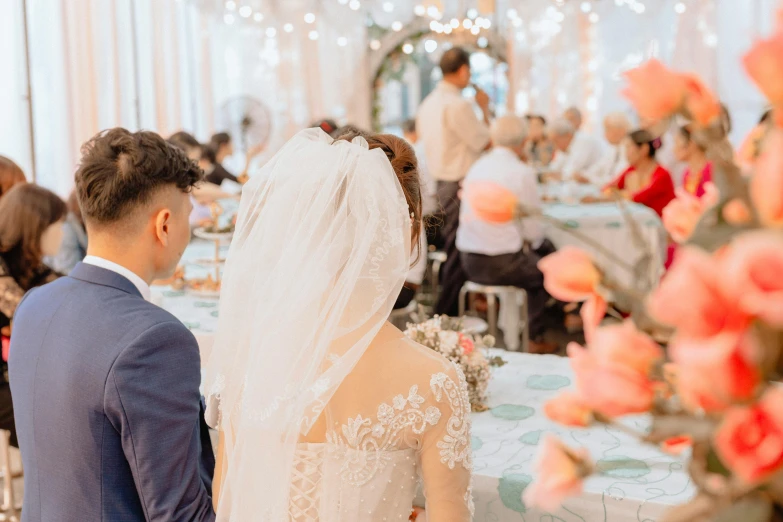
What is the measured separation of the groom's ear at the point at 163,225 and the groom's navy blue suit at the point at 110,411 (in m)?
0.19

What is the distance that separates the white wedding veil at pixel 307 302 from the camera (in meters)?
1.35

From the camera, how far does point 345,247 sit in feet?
4.58

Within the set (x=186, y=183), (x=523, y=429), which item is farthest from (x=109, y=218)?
(x=523, y=429)

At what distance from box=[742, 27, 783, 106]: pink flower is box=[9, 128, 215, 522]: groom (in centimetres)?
117

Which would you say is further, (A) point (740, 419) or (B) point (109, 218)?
(B) point (109, 218)

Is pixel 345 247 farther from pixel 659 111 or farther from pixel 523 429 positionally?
pixel 659 111

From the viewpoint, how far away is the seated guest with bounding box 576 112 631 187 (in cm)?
606

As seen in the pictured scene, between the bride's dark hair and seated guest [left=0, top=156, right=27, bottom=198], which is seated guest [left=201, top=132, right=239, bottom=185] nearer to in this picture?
seated guest [left=0, top=156, right=27, bottom=198]

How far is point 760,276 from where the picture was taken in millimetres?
415

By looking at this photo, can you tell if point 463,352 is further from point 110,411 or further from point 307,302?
point 110,411

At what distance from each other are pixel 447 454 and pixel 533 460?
426 millimetres

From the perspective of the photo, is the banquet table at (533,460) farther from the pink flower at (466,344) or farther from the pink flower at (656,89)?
the pink flower at (656,89)

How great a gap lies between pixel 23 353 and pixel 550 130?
6307mm

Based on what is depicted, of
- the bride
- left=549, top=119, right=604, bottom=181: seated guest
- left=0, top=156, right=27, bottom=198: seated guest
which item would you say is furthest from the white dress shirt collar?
left=549, top=119, right=604, bottom=181: seated guest
